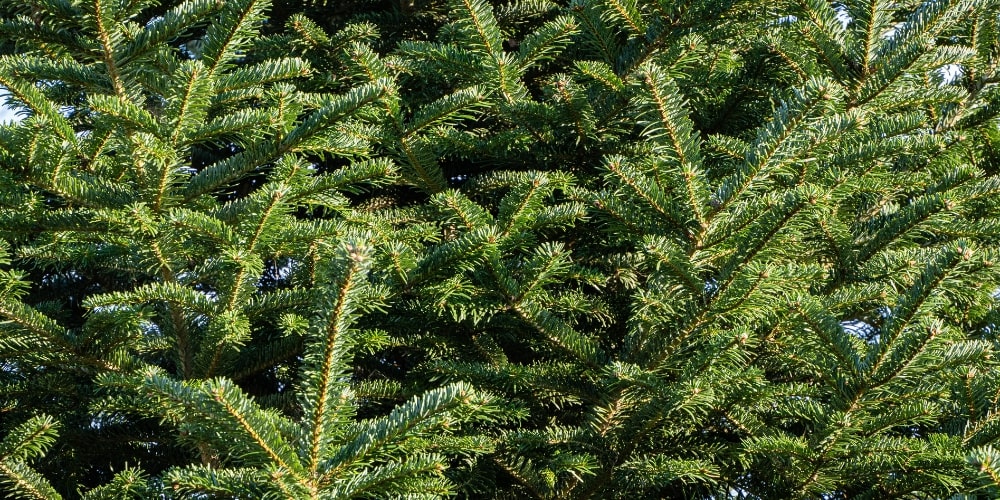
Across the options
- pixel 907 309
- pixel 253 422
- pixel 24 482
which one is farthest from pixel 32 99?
pixel 907 309

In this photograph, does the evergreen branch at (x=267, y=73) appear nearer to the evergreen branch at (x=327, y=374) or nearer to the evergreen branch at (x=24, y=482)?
the evergreen branch at (x=327, y=374)

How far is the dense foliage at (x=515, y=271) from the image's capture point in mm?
2324

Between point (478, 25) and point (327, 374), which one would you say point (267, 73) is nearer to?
point (478, 25)

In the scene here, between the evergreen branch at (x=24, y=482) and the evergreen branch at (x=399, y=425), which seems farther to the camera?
the evergreen branch at (x=24, y=482)

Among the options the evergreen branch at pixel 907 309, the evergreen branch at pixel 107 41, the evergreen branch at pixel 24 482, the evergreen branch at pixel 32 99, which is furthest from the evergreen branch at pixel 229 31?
the evergreen branch at pixel 907 309

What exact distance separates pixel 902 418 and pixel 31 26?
268 cm

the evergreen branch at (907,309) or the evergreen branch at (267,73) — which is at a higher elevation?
the evergreen branch at (267,73)

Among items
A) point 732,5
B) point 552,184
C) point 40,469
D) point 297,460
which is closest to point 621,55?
point 732,5

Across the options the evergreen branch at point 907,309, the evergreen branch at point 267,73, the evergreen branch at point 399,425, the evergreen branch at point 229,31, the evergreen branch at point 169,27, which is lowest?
the evergreen branch at point 907,309

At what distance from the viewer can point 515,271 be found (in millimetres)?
2770

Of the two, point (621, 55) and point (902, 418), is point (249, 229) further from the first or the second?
point (902, 418)

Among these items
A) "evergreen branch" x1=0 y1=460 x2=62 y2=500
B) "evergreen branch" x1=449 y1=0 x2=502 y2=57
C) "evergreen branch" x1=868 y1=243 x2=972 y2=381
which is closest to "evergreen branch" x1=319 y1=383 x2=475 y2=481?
"evergreen branch" x1=0 y1=460 x2=62 y2=500

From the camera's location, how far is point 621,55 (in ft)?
10.6

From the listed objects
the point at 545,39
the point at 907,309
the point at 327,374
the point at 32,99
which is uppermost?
the point at 32,99
